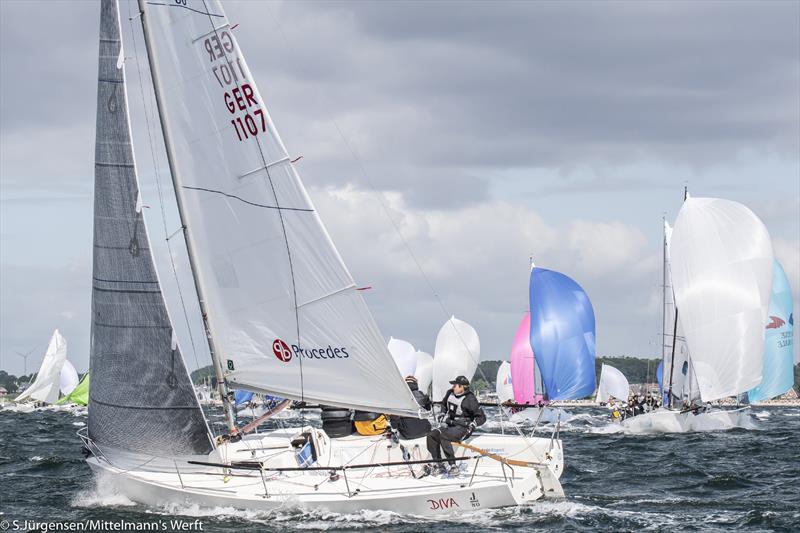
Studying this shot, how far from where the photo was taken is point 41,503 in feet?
59.2

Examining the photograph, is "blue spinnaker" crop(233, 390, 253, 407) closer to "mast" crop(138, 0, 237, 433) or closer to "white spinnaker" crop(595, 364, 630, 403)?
"white spinnaker" crop(595, 364, 630, 403)

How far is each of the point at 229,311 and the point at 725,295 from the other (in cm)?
2665

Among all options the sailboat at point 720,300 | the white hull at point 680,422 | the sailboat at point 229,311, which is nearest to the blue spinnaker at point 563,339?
the white hull at point 680,422

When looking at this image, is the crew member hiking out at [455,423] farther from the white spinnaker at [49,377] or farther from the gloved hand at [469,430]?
the white spinnaker at [49,377]

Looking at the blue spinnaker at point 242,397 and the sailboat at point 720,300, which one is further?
the blue spinnaker at point 242,397

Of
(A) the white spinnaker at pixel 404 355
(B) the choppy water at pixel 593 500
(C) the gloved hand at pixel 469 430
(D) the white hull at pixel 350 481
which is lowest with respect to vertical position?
(B) the choppy water at pixel 593 500

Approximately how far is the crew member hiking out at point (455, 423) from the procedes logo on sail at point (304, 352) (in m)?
1.79

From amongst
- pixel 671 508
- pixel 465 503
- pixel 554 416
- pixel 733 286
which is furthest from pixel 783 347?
pixel 465 503

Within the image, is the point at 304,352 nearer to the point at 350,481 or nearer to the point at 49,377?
the point at 350,481

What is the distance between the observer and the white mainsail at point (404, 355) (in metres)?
63.1

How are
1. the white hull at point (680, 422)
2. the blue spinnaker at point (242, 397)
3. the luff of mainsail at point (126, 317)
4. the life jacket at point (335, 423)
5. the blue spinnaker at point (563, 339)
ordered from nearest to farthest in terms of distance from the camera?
the luff of mainsail at point (126, 317), the life jacket at point (335, 423), the white hull at point (680, 422), the blue spinnaker at point (563, 339), the blue spinnaker at point (242, 397)

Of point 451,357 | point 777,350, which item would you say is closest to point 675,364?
point 777,350

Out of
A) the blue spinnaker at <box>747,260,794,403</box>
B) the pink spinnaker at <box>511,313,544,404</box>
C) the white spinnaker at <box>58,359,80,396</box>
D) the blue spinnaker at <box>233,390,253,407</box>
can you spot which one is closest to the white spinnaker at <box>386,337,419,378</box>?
the pink spinnaker at <box>511,313,544,404</box>

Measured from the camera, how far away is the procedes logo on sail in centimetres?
1648
